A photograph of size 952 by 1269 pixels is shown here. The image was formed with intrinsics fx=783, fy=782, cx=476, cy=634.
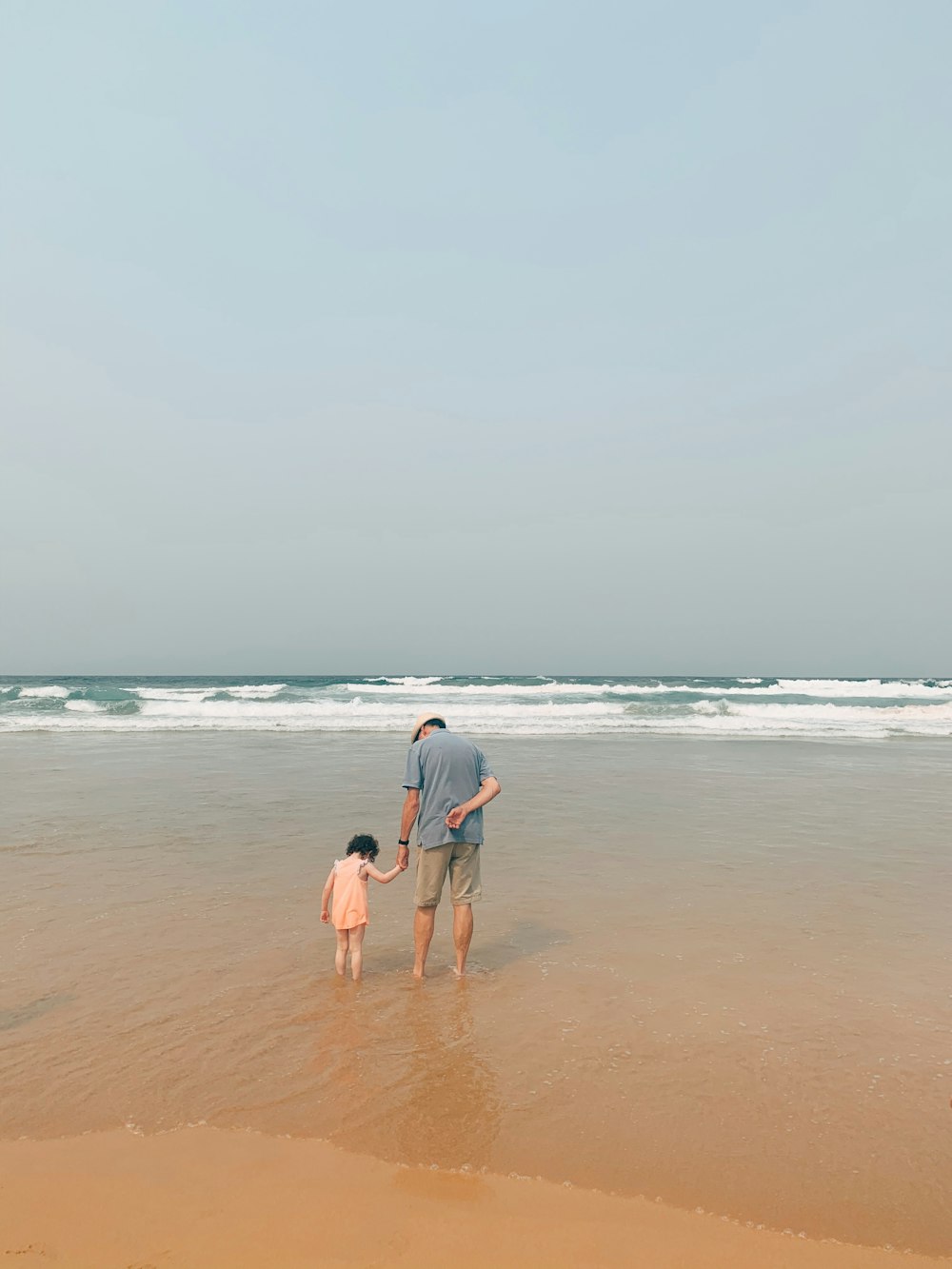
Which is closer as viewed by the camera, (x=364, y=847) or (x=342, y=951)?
(x=342, y=951)

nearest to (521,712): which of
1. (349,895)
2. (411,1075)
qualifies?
(349,895)

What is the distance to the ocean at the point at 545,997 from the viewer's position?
3.29 m

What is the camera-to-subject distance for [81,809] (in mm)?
11117

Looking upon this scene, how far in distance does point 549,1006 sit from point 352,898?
1.45 m

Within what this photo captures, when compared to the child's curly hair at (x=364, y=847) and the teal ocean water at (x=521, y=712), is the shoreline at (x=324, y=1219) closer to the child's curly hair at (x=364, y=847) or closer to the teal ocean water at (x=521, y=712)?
the child's curly hair at (x=364, y=847)

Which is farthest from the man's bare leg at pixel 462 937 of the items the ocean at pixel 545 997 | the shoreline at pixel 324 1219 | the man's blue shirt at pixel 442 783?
the shoreline at pixel 324 1219

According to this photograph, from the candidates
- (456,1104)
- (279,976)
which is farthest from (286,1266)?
(279,976)

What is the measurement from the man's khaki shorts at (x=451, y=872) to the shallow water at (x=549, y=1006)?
51cm

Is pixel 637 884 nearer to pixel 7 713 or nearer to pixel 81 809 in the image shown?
pixel 81 809

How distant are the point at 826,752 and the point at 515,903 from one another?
15.0m

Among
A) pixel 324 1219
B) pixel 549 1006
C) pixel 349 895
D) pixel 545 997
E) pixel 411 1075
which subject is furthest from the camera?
pixel 349 895

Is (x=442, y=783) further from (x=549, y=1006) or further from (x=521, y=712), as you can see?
Answer: (x=521, y=712)

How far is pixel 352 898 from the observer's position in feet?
17.2

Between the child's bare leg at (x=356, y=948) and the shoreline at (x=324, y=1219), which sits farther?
the child's bare leg at (x=356, y=948)
